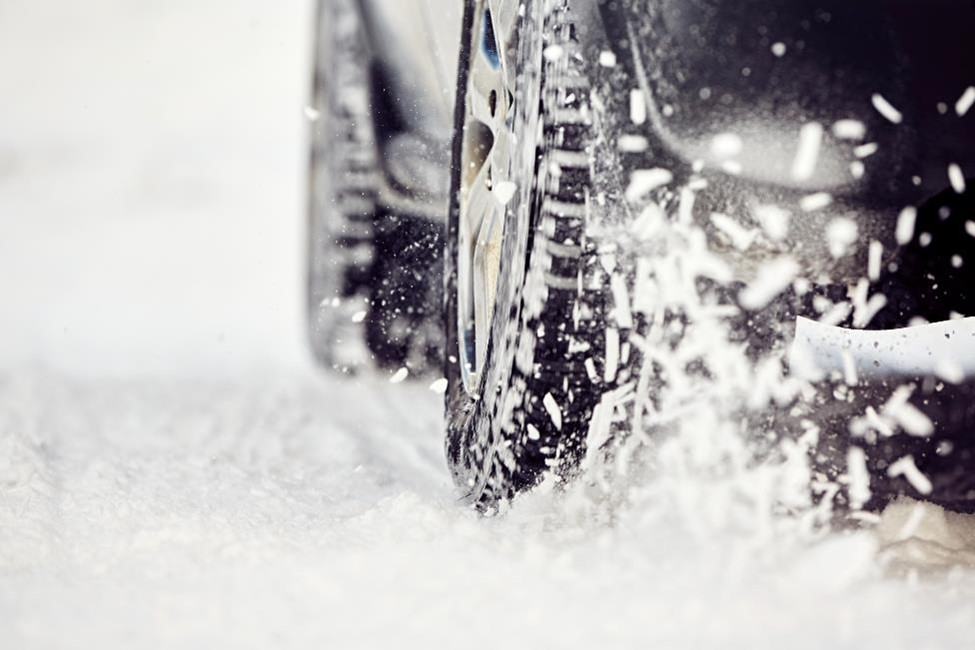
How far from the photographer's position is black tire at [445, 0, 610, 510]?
1.40m

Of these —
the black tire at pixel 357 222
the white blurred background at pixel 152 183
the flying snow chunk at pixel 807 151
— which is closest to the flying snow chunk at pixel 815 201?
the flying snow chunk at pixel 807 151

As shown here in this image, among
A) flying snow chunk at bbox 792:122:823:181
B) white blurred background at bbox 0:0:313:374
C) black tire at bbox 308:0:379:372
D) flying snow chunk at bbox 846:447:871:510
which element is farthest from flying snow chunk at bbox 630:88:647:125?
white blurred background at bbox 0:0:313:374

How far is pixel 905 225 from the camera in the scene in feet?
4.43

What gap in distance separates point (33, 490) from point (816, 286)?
1250mm

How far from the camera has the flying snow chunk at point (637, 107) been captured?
1.38m

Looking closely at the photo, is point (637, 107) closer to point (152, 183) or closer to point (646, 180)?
point (646, 180)

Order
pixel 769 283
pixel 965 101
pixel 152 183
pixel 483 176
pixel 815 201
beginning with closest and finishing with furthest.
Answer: pixel 965 101 < pixel 815 201 < pixel 769 283 < pixel 483 176 < pixel 152 183

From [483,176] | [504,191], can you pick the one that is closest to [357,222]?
[483,176]

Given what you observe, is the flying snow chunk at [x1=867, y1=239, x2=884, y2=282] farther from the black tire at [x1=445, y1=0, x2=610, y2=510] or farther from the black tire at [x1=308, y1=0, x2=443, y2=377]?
the black tire at [x1=308, y1=0, x2=443, y2=377]

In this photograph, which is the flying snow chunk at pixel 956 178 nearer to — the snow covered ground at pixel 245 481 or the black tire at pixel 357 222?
the snow covered ground at pixel 245 481

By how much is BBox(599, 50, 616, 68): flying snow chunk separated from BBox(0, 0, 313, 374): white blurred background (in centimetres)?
165

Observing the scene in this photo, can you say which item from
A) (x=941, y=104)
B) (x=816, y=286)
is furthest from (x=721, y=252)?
(x=941, y=104)

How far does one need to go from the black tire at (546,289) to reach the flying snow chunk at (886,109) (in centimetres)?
35

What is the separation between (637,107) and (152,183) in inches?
112
